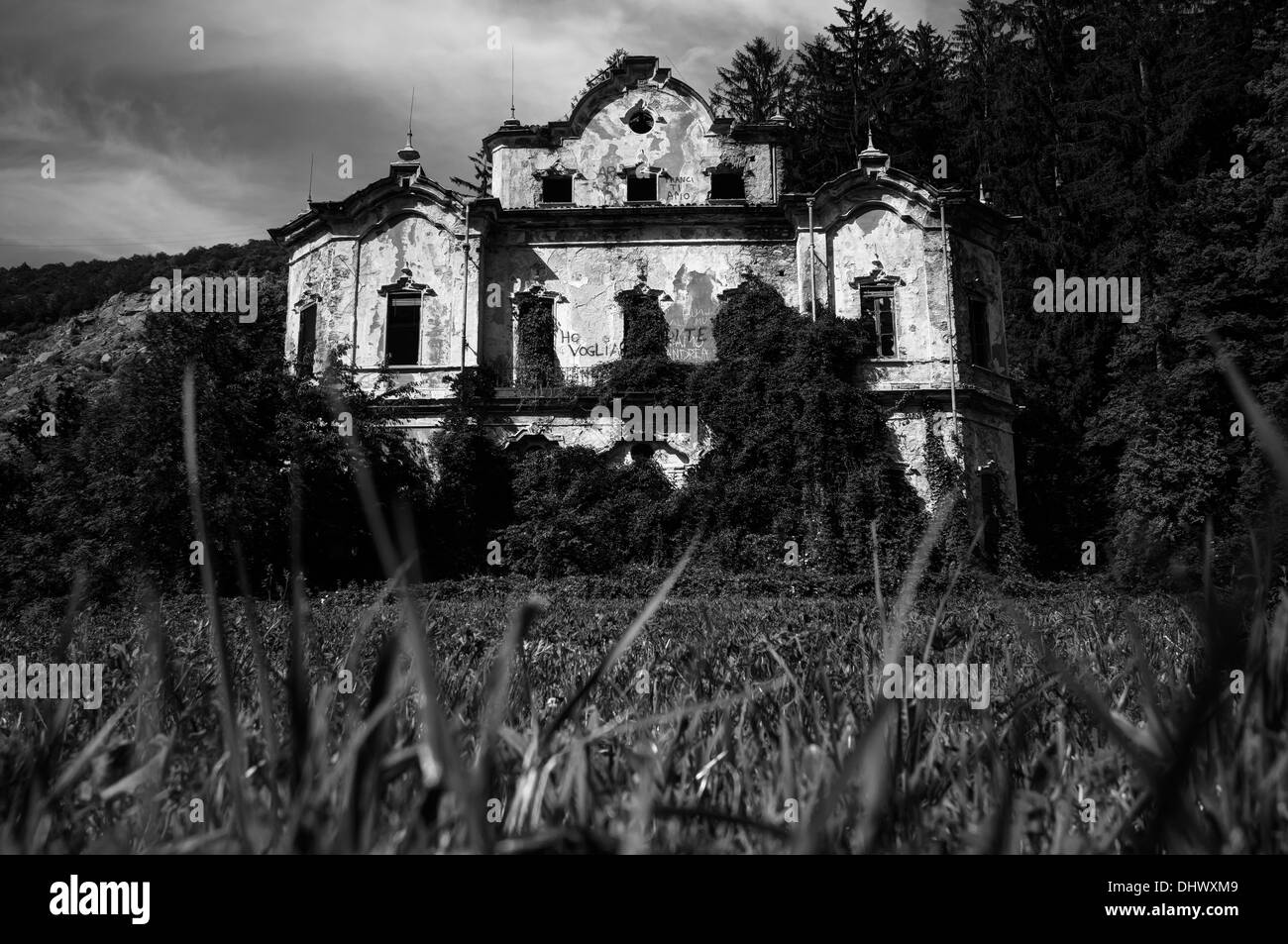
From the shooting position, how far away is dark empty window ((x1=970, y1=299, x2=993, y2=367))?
950 inches

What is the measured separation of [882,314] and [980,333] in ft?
9.40

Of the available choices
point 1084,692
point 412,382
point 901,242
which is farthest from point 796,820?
point 901,242

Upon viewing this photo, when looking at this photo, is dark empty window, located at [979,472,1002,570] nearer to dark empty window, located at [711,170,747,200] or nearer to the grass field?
dark empty window, located at [711,170,747,200]

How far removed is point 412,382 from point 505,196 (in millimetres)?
5996

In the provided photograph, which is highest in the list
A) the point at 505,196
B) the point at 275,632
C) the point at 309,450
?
the point at 505,196

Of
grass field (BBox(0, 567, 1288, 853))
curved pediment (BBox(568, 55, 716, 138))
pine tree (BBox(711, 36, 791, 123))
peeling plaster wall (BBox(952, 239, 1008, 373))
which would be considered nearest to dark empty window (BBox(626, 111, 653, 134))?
curved pediment (BBox(568, 55, 716, 138))

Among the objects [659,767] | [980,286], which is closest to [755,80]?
[980,286]

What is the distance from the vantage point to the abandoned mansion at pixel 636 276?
2308 centimetres

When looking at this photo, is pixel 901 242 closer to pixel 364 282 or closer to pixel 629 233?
Answer: pixel 629 233

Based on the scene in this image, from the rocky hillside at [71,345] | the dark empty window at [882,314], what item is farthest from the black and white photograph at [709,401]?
the rocky hillside at [71,345]

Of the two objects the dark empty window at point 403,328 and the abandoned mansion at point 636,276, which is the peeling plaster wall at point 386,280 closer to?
the abandoned mansion at point 636,276

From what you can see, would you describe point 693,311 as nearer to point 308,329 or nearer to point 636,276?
point 636,276

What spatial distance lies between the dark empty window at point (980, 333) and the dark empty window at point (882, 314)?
2349 millimetres

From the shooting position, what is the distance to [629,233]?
24.3 m
